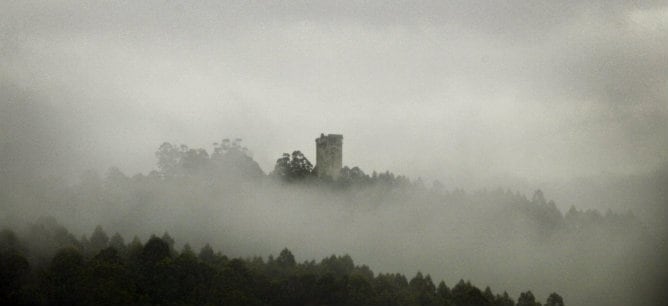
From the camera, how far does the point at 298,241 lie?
112 meters

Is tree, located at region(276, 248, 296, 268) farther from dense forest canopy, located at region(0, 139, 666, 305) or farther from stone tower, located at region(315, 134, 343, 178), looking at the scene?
stone tower, located at region(315, 134, 343, 178)

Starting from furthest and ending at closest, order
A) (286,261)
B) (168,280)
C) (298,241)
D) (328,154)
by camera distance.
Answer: (328,154), (298,241), (286,261), (168,280)

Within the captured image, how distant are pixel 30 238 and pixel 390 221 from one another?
52246mm

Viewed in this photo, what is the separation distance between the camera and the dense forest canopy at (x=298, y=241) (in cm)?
7994

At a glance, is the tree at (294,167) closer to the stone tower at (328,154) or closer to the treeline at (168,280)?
the stone tower at (328,154)

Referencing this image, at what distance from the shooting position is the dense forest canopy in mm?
79938

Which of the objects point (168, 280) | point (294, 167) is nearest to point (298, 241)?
point (294, 167)

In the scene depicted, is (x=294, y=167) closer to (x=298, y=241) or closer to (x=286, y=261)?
(x=298, y=241)

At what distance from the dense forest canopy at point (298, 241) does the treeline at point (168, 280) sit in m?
0.11

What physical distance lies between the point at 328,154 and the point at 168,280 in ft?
150

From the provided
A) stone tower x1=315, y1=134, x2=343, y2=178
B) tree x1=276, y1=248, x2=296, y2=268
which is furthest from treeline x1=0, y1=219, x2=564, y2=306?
stone tower x1=315, y1=134, x2=343, y2=178

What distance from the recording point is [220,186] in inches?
4764

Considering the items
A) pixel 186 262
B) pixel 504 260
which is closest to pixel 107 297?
pixel 186 262

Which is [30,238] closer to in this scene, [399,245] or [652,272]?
[399,245]
